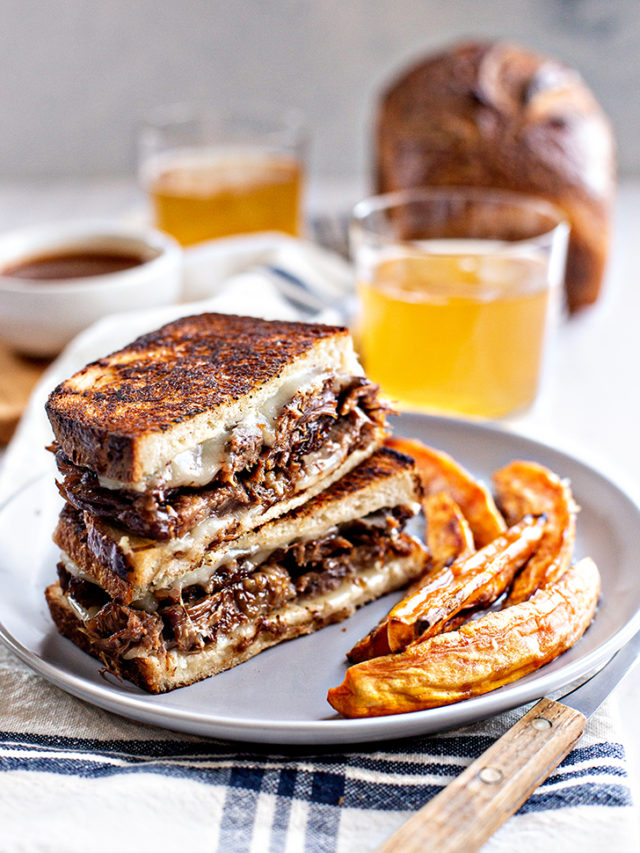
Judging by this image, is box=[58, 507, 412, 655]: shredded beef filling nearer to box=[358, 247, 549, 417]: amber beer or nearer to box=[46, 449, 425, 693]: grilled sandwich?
box=[46, 449, 425, 693]: grilled sandwich

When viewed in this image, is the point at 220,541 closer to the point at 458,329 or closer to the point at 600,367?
the point at 458,329

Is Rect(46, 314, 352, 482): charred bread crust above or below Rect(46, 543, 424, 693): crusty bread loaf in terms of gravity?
above

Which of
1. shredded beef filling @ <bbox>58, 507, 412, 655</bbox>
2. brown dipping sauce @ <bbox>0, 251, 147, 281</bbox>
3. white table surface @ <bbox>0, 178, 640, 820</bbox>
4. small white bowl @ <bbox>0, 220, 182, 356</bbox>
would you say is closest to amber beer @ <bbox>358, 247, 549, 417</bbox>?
white table surface @ <bbox>0, 178, 640, 820</bbox>

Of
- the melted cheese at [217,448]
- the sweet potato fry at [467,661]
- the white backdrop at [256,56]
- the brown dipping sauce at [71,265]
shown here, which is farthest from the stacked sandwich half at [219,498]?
the white backdrop at [256,56]

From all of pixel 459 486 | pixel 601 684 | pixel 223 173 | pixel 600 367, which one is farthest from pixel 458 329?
pixel 223 173

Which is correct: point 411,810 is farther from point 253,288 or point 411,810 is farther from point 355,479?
point 253,288

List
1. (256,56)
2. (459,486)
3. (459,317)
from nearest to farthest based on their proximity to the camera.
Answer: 1. (459,486)
2. (459,317)
3. (256,56)
